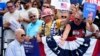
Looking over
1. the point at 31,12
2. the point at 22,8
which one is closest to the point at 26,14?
the point at 22,8

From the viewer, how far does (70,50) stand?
9.09m

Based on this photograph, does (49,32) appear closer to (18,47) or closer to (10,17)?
(18,47)

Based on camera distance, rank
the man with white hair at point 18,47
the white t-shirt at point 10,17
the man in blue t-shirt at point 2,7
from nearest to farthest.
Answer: the man with white hair at point 18,47 < the white t-shirt at point 10,17 < the man in blue t-shirt at point 2,7

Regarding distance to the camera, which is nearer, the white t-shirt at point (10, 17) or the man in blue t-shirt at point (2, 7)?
the white t-shirt at point (10, 17)

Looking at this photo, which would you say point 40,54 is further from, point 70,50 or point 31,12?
point 31,12

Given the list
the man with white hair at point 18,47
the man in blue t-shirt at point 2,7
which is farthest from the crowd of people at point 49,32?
the man in blue t-shirt at point 2,7

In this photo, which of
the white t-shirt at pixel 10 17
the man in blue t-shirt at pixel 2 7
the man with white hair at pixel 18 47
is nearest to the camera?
the man with white hair at pixel 18 47

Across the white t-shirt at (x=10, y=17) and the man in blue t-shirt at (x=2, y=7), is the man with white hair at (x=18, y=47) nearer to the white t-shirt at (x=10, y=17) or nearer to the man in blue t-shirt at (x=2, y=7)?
the white t-shirt at (x=10, y=17)

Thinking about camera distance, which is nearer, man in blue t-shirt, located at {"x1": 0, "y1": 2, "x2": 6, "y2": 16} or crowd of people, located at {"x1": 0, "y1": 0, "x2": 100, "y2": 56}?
crowd of people, located at {"x1": 0, "y1": 0, "x2": 100, "y2": 56}

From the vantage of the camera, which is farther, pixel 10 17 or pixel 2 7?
pixel 2 7

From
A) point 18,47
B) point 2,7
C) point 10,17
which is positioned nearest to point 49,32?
point 18,47

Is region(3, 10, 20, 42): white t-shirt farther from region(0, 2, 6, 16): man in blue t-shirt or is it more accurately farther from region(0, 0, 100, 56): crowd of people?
region(0, 2, 6, 16): man in blue t-shirt

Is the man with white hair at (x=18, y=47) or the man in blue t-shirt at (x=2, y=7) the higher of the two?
the man in blue t-shirt at (x=2, y=7)

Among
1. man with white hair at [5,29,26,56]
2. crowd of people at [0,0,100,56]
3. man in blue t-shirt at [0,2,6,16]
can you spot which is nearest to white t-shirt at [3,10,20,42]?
crowd of people at [0,0,100,56]
